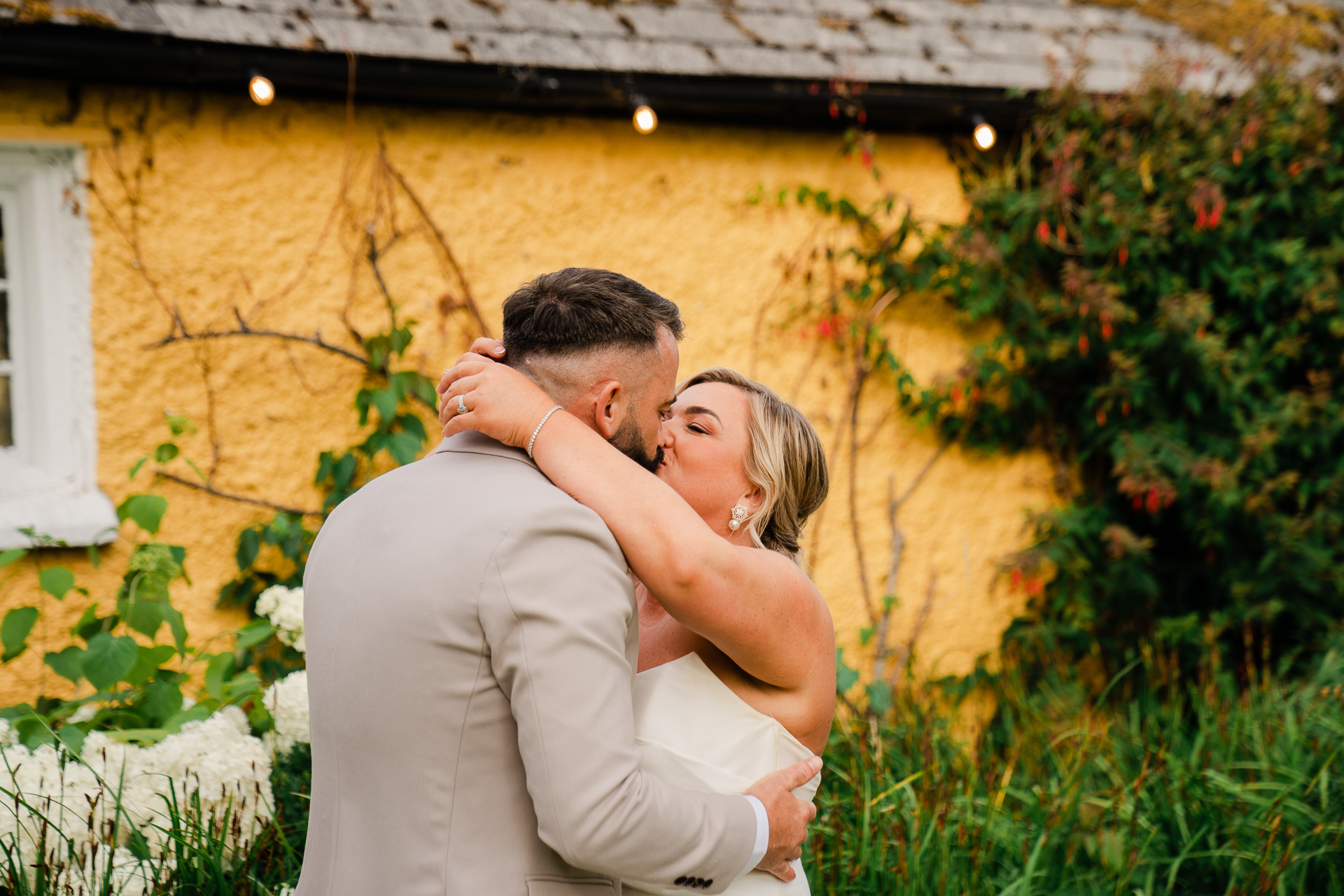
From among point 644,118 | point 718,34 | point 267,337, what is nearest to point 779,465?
point 644,118

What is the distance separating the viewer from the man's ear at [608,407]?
1.73 metres

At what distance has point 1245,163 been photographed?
189 inches

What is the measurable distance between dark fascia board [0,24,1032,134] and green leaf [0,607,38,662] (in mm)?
2047

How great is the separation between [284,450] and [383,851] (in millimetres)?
2876

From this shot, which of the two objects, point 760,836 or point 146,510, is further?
point 146,510

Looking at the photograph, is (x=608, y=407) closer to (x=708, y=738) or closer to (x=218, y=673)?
(x=708, y=738)

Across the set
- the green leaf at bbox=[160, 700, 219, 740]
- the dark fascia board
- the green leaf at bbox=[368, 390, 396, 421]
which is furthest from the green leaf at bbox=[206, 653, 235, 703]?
the dark fascia board

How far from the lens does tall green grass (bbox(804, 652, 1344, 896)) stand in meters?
3.00

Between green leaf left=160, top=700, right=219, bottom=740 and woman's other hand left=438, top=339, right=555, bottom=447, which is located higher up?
woman's other hand left=438, top=339, right=555, bottom=447

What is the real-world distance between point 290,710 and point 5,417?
193 centimetres

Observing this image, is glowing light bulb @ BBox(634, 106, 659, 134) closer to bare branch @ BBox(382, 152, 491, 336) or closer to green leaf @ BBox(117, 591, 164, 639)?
bare branch @ BBox(382, 152, 491, 336)

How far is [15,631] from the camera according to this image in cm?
289

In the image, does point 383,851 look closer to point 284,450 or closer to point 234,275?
point 284,450

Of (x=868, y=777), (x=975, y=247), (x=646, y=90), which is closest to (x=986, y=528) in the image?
(x=975, y=247)
